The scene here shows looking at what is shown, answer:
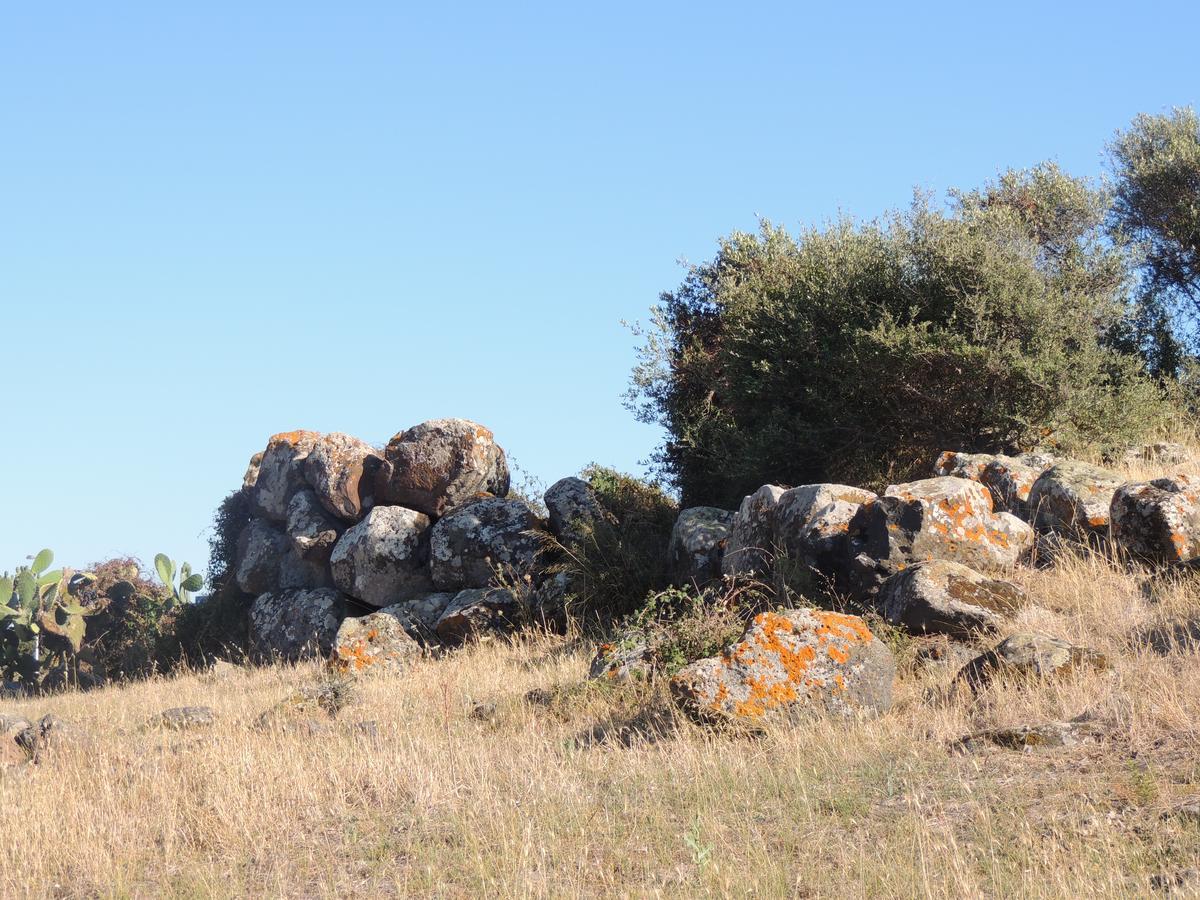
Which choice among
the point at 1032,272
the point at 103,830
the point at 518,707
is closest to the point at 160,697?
the point at 518,707

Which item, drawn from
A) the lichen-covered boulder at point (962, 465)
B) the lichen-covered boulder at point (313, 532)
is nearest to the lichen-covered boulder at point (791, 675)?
the lichen-covered boulder at point (962, 465)

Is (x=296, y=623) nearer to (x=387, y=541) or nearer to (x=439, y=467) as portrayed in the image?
(x=387, y=541)

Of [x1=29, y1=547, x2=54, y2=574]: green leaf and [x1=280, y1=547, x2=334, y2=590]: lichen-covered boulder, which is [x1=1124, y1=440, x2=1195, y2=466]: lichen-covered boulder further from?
[x1=29, y1=547, x2=54, y2=574]: green leaf

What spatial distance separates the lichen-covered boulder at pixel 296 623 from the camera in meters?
18.9

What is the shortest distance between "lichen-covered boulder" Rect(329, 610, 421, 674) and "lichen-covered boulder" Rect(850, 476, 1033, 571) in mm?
7044

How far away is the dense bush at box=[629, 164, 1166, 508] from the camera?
691 inches

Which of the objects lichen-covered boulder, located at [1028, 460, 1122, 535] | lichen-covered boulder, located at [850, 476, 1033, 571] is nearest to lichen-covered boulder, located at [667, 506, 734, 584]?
lichen-covered boulder, located at [850, 476, 1033, 571]

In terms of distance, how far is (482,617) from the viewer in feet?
54.5

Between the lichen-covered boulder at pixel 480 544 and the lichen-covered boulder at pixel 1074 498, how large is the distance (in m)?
7.77

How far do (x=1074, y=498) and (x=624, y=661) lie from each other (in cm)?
618

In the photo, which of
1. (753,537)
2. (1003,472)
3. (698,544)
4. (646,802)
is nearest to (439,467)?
(698,544)

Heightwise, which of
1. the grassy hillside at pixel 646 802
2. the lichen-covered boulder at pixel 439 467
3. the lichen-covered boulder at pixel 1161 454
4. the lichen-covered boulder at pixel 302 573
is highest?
the lichen-covered boulder at pixel 439 467

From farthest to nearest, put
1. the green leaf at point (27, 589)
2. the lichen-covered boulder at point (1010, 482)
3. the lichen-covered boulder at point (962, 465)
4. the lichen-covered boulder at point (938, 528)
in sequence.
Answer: the green leaf at point (27, 589)
the lichen-covered boulder at point (962, 465)
the lichen-covered boulder at point (1010, 482)
the lichen-covered boulder at point (938, 528)

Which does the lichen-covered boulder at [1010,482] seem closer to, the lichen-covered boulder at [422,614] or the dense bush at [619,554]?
the dense bush at [619,554]
